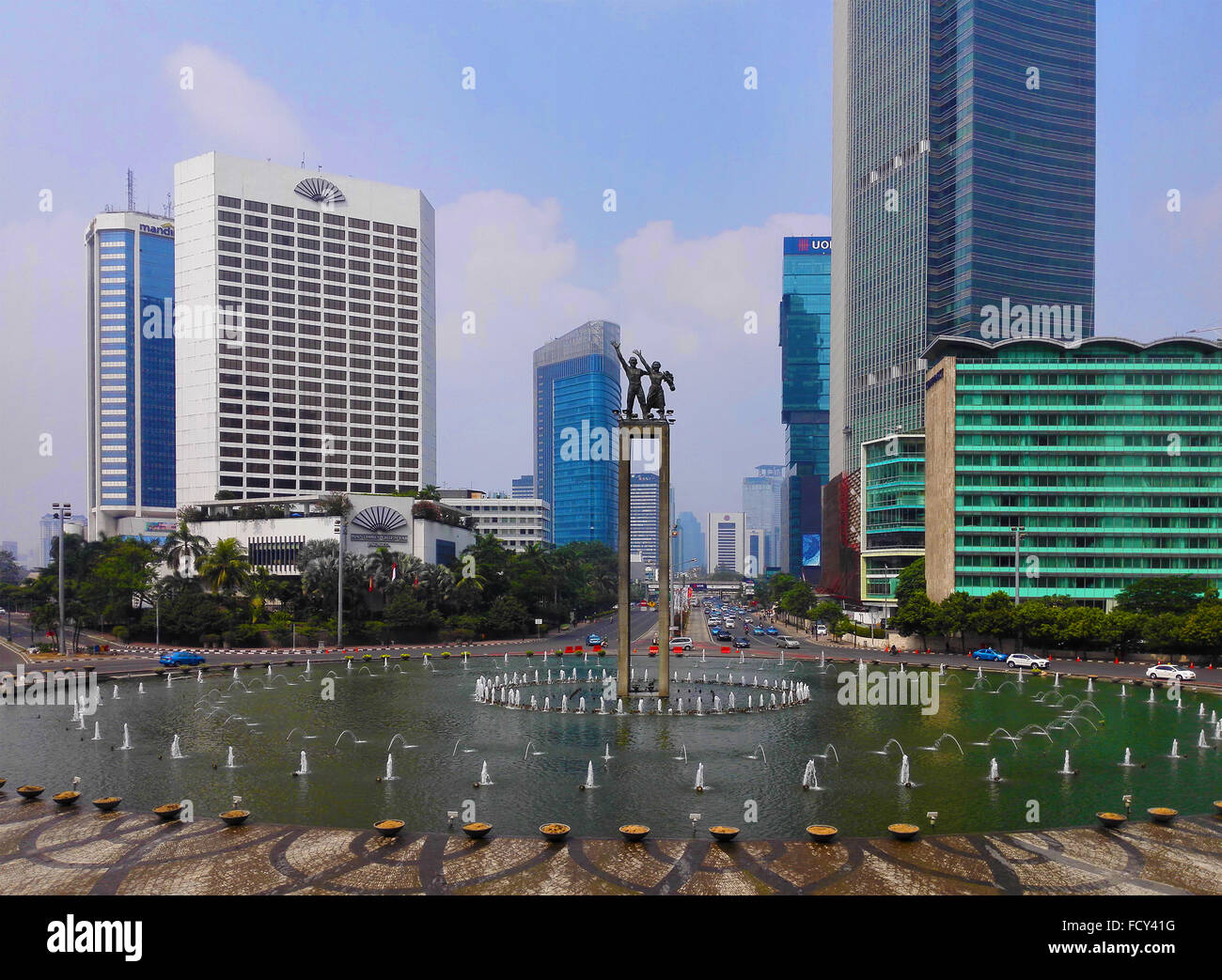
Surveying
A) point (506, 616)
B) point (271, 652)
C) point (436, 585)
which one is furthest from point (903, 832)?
point (436, 585)

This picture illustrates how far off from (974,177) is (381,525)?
4532 inches

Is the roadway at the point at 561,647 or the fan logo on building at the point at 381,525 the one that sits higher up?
the fan logo on building at the point at 381,525

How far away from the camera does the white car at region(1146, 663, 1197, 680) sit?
179ft

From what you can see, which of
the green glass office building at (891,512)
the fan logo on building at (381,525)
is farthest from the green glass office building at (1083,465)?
the fan logo on building at (381,525)

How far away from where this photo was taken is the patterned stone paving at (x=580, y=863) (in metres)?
17.2

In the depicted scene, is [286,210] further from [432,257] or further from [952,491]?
[952,491]

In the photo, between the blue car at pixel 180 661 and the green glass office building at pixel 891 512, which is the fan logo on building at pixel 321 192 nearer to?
the blue car at pixel 180 661

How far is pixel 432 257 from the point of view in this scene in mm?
157000

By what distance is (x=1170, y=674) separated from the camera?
55.2 meters

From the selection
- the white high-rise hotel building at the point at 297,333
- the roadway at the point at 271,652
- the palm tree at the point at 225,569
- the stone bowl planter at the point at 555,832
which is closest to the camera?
the stone bowl planter at the point at 555,832

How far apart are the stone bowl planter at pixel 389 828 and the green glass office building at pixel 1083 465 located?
8120cm

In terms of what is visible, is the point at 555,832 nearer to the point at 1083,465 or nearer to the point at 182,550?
the point at 182,550
